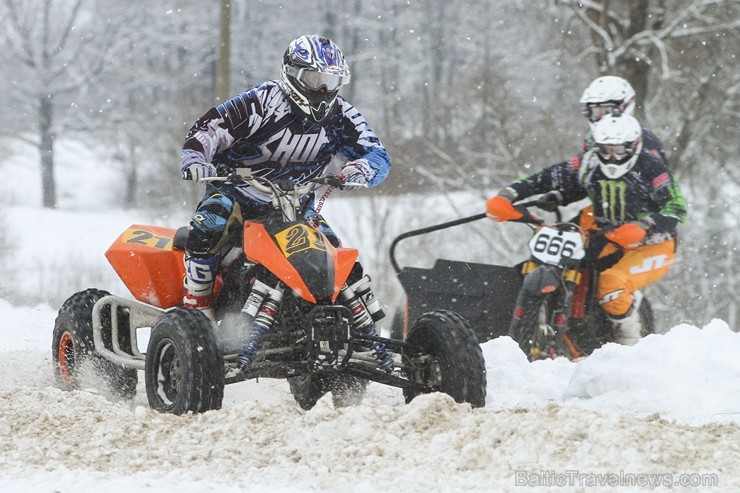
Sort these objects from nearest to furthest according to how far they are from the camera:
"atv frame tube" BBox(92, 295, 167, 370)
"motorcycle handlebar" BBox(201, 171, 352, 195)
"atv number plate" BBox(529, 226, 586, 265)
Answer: "motorcycle handlebar" BBox(201, 171, 352, 195)
"atv frame tube" BBox(92, 295, 167, 370)
"atv number plate" BBox(529, 226, 586, 265)

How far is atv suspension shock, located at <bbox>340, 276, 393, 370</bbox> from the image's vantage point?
5.88 meters

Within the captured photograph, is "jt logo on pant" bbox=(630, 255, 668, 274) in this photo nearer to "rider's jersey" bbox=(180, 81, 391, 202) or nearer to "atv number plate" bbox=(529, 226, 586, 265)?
"atv number plate" bbox=(529, 226, 586, 265)

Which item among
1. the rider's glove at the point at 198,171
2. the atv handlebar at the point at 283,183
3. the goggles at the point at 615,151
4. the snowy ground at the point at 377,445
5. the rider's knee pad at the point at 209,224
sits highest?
the goggles at the point at 615,151

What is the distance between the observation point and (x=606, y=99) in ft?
28.9

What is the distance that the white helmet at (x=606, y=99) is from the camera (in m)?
8.82

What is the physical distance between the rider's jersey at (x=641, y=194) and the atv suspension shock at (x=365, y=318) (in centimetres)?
302

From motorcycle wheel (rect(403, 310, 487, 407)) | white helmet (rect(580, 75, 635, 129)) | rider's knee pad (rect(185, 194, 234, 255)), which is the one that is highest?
white helmet (rect(580, 75, 635, 129))

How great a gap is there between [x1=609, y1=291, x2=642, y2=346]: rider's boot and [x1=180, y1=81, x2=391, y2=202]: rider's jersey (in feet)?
8.85

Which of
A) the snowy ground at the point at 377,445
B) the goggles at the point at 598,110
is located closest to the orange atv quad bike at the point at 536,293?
the goggles at the point at 598,110

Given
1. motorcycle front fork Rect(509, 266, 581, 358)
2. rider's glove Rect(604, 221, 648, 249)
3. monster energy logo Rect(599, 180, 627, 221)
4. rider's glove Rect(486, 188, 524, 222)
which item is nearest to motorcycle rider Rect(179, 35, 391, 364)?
motorcycle front fork Rect(509, 266, 581, 358)

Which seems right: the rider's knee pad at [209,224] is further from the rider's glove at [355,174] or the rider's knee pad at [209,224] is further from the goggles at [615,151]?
the goggles at [615,151]

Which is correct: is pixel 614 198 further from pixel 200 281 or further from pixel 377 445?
pixel 377 445

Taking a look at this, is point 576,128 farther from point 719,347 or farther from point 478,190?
point 719,347

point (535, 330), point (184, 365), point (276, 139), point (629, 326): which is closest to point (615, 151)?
point (629, 326)
